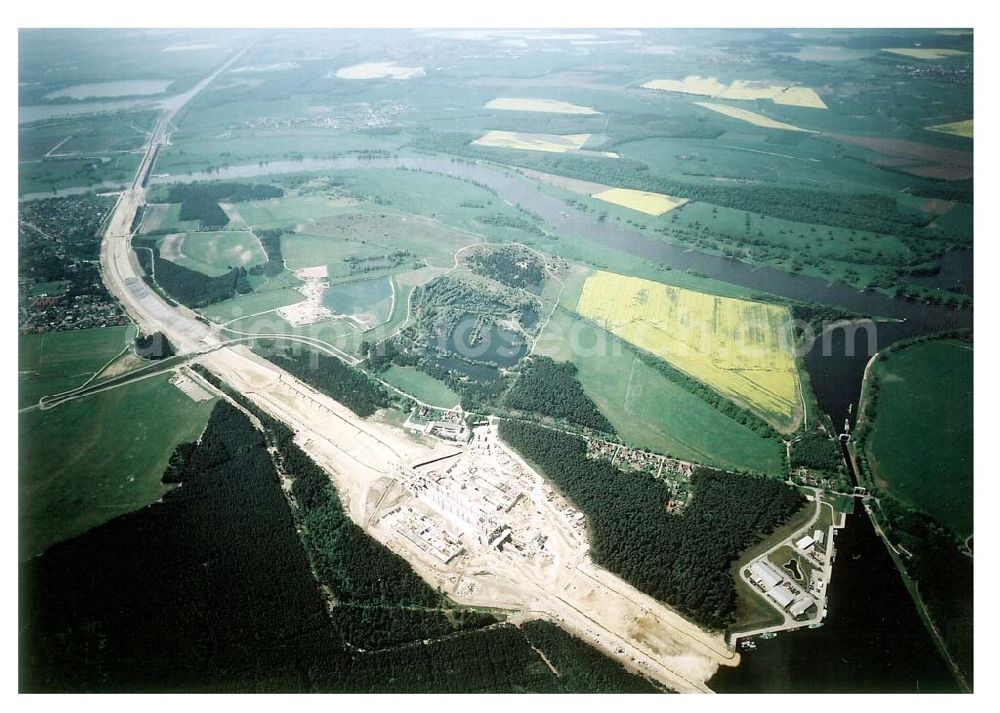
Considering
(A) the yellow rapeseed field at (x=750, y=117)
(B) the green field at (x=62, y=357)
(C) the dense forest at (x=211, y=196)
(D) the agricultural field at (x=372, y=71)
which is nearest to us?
(B) the green field at (x=62, y=357)

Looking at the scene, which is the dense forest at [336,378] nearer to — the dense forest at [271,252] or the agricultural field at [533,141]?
the dense forest at [271,252]

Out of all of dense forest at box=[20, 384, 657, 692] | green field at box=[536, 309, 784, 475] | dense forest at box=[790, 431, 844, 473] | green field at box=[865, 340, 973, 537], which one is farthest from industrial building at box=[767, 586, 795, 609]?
green field at box=[865, 340, 973, 537]

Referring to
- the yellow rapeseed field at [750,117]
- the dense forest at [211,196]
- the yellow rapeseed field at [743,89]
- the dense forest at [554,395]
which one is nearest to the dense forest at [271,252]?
the dense forest at [211,196]

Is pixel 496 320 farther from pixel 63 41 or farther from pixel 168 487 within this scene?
pixel 63 41

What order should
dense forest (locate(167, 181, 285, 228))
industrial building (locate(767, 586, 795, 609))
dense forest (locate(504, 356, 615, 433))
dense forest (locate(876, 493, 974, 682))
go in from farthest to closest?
dense forest (locate(167, 181, 285, 228)) < dense forest (locate(504, 356, 615, 433)) < industrial building (locate(767, 586, 795, 609)) < dense forest (locate(876, 493, 974, 682))

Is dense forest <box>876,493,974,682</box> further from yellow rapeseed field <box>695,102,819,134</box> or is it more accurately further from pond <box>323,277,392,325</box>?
yellow rapeseed field <box>695,102,819,134</box>

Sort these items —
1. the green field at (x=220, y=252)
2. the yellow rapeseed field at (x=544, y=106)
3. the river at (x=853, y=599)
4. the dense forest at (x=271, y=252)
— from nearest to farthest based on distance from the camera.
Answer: the river at (x=853, y=599)
the dense forest at (x=271, y=252)
the green field at (x=220, y=252)
the yellow rapeseed field at (x=544, y=106)

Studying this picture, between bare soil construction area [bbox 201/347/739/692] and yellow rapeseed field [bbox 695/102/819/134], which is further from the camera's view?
yellow rapeseed field [bbox 695/102/819/134]

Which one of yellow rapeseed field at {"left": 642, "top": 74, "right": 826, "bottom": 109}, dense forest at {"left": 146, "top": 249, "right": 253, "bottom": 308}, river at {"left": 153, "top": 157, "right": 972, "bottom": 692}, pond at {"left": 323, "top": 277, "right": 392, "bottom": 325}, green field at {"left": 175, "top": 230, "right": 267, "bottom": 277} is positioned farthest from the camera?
yellow rapeseed field at {"left": 642, "top": 74, "right": 826, "bottom": 109}
